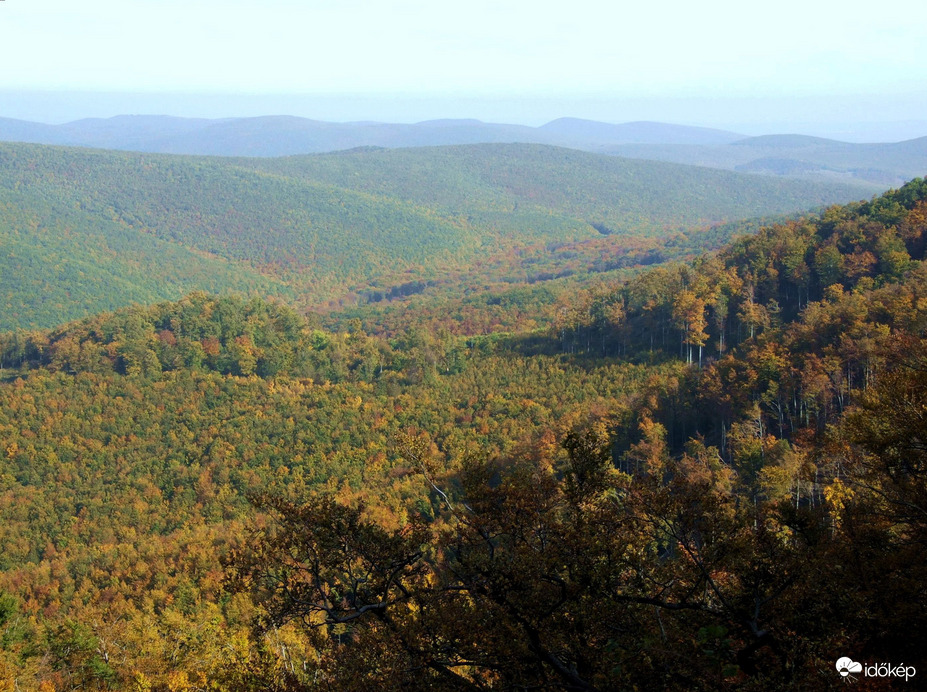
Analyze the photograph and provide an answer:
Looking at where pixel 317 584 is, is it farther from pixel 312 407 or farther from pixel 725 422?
pixel 312 407

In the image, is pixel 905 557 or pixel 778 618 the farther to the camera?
pixel 905 557

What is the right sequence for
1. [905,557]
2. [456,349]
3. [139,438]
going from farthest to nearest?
[456,349] < [139,438] < [905,557]

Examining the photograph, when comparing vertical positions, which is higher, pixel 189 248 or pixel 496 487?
pixel 496 487

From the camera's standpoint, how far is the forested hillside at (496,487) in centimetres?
834

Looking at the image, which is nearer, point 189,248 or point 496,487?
point 496,487

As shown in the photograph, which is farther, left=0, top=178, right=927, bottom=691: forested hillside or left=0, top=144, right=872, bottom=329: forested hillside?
left=0, top=144, right=872, bottom=329: forested hillside

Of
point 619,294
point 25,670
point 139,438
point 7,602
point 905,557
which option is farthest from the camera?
point 619,294

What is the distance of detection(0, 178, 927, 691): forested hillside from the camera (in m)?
8.34

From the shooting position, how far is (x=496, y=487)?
1049 cm

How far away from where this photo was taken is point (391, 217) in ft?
653

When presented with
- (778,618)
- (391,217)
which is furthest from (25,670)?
(391,217)

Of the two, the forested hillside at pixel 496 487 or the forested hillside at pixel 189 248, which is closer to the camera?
the forested hillside at pixel 496 487

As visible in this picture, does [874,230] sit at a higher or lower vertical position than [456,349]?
higher

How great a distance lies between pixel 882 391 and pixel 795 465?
14.8 m
